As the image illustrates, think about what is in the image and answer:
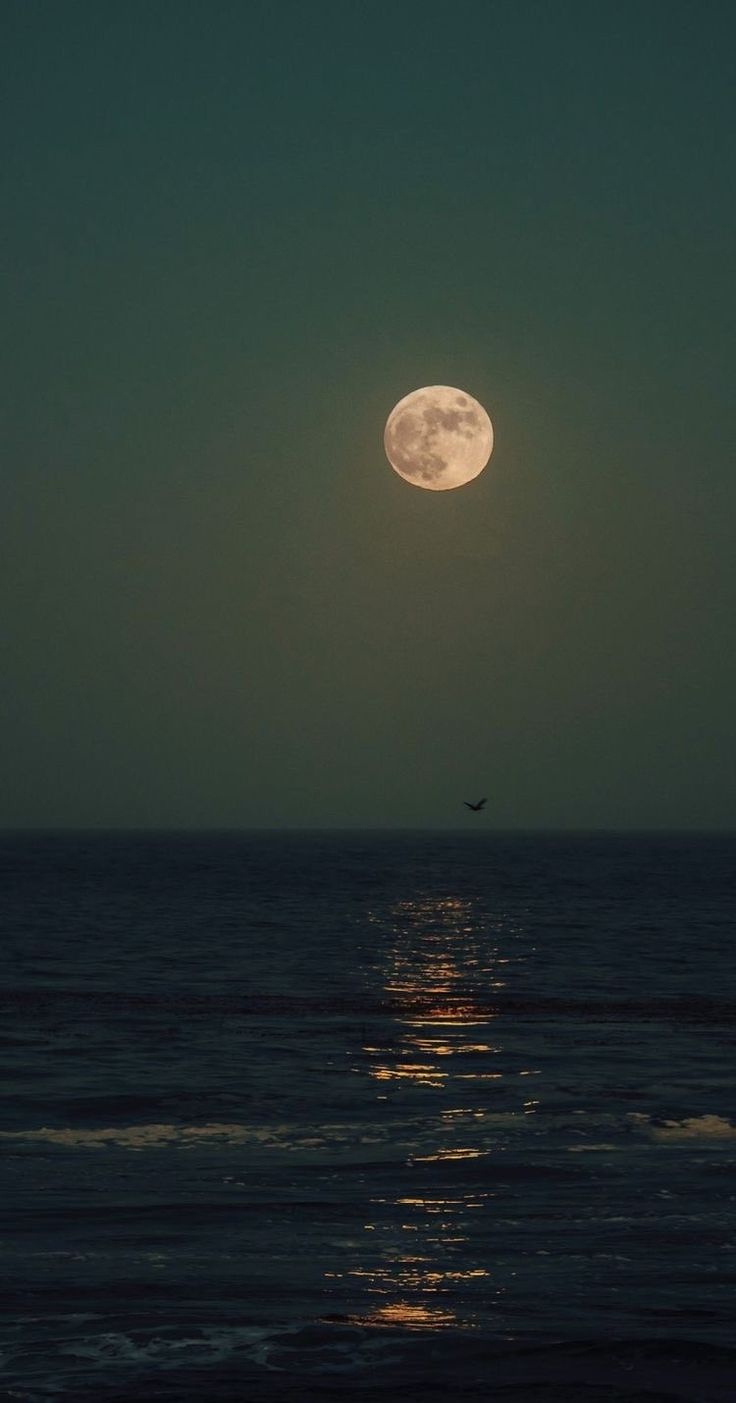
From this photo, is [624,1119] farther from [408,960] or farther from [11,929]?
[11,929]

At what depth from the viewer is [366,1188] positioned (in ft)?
60.9

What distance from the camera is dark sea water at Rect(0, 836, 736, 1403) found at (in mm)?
12508

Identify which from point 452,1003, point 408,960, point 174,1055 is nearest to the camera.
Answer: point 174,1055

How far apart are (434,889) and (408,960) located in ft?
240

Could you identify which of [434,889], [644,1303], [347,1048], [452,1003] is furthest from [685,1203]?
[434,889]

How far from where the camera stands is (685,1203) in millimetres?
17797

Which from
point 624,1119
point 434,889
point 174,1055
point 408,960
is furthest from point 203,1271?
point 434,889

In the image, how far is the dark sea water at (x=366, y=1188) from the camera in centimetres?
1251

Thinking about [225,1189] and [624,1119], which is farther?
A: [624,1119]

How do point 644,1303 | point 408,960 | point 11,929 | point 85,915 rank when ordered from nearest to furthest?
point 644,1303, point 408,960, point 11,929, point 85,915

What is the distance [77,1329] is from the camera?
13.1 metres

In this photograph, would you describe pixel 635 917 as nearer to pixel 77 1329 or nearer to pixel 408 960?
pixel 408 960

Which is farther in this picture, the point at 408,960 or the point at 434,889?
the point at 434,889

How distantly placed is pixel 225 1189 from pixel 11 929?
173 ft
